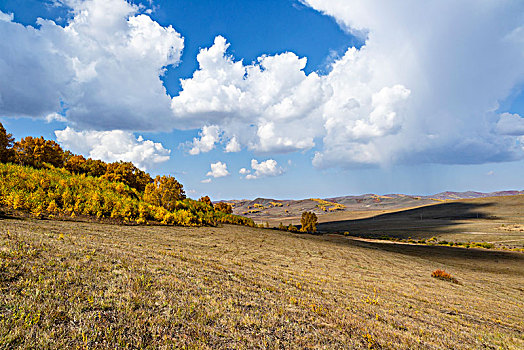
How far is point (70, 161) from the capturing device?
35.1m

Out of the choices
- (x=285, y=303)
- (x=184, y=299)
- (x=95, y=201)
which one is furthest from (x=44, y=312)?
(x=95, y=201)

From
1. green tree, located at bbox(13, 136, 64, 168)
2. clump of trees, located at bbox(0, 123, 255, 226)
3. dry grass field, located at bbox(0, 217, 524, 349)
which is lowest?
dry grass field, located at bbox(0, 217, 524, 349)

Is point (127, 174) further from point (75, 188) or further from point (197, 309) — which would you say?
point (197, 309)

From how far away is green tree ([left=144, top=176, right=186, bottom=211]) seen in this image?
101 feet

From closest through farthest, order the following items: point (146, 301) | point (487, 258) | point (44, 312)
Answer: point (44, 312), point (146, 301), point (487, 258)

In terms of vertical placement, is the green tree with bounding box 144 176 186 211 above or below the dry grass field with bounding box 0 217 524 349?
above

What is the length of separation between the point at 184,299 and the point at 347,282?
27.8 ft

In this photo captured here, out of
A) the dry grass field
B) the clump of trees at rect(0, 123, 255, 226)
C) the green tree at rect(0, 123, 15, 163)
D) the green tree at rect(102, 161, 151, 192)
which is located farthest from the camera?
the green tree at rect(102, 161, 151, 192)

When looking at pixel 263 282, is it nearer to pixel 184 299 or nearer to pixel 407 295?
pixel 184 299

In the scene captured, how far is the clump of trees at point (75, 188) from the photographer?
1614cm

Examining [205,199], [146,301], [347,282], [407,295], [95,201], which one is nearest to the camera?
[146,301]

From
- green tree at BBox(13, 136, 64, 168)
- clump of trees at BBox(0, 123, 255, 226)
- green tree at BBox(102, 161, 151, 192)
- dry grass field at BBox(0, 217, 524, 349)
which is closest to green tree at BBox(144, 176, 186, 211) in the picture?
clump of trees at BBox(0, 123, 255, 226)

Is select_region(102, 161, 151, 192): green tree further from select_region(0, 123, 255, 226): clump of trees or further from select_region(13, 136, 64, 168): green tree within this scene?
select_region(13, 136, 64, 168): green tree

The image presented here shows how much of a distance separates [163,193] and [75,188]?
11.8 meters
